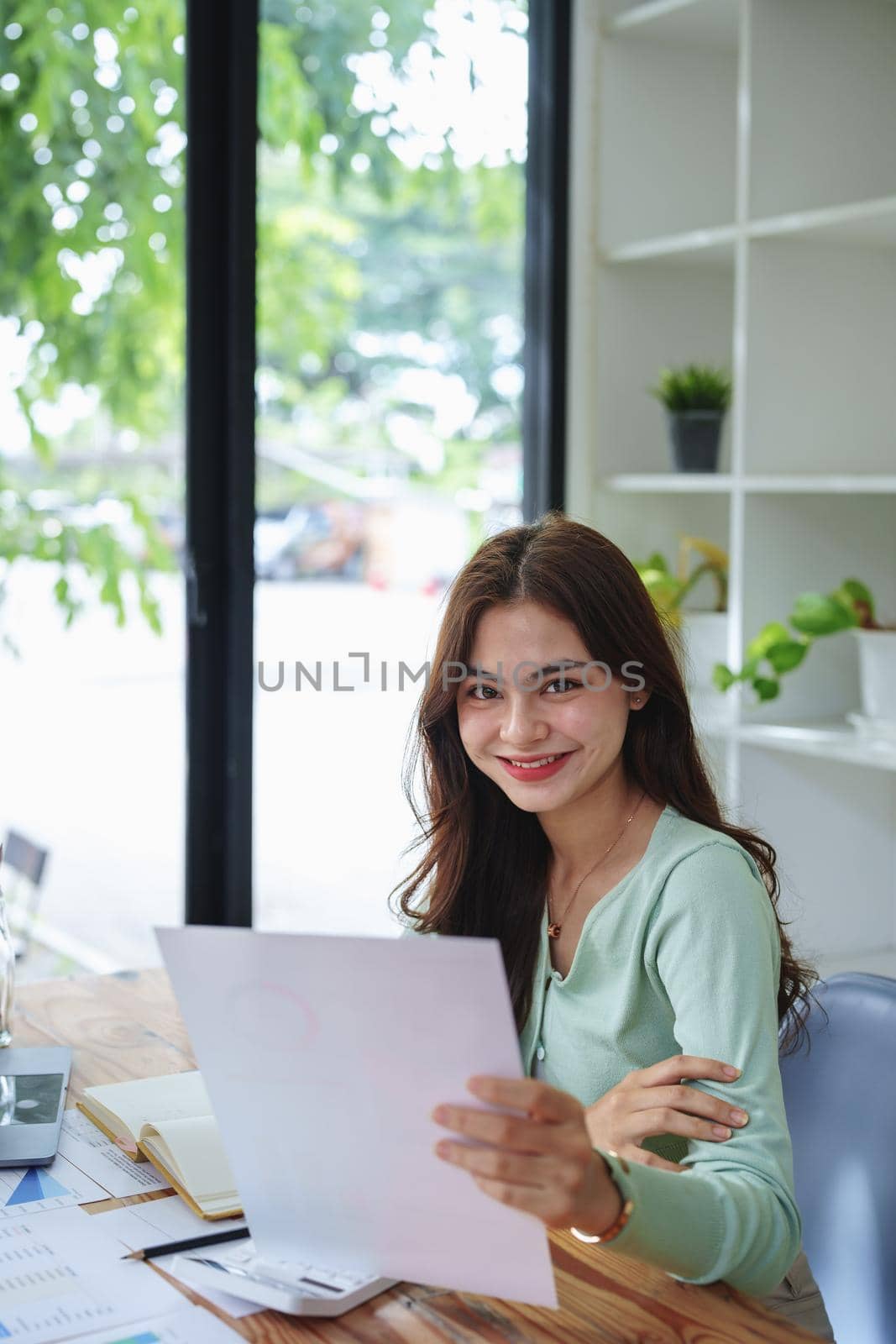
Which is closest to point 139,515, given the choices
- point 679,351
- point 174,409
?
point 174,409

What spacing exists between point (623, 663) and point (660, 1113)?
415 mm

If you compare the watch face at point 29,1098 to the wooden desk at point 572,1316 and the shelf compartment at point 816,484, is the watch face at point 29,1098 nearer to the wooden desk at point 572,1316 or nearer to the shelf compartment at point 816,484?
the wooden desk at point 572,1316

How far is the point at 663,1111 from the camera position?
1.12 m

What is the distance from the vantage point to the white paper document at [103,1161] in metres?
1.18

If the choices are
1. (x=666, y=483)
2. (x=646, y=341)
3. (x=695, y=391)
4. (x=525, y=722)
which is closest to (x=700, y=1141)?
(x=525, y=722)

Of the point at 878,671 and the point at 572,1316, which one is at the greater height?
the point at 878,671

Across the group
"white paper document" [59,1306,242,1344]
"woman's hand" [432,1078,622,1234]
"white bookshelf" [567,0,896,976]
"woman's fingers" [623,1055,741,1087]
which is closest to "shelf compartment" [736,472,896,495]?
"white bookshelf" [567,0,896,976]

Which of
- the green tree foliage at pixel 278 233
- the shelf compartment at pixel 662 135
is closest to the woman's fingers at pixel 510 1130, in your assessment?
the green tree foliage at pixel 278 233

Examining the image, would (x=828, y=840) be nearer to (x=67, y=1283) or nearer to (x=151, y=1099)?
(x=151, y=1099)

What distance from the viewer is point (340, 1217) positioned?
100cm

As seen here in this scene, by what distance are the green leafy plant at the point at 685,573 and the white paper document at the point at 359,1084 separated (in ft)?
5.42

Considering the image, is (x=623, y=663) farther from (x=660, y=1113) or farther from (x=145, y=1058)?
(x=145, y=1058)

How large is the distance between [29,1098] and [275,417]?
4.83ft

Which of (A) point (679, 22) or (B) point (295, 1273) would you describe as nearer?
(B) point (295, 1273)
